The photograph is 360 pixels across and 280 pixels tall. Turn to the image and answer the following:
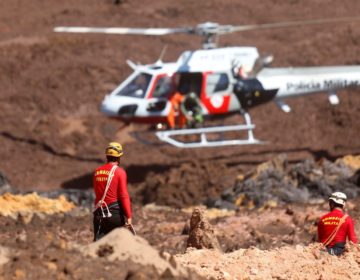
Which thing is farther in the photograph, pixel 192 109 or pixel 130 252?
pixel 192 109

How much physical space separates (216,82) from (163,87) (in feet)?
3.96

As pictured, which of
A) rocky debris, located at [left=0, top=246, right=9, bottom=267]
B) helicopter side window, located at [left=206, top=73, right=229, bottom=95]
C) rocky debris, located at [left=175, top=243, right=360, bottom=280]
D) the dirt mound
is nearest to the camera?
rocky debris, located at [left=0, top=246, right=9, bottom=267]

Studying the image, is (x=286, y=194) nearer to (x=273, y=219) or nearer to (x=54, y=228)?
(x=273, y=219)

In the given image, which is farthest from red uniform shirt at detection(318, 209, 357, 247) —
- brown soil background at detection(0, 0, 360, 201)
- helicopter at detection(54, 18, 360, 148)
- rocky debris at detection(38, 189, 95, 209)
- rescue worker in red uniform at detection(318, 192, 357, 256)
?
helicopter at detection(54, 18, 360, 148)

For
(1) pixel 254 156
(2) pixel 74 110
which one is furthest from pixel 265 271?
(2) pixel 74 110

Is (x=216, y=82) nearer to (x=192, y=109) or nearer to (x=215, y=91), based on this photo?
(x=215, y=91)

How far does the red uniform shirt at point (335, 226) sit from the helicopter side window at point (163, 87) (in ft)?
37.4

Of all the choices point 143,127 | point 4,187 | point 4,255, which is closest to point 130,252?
point 4,255

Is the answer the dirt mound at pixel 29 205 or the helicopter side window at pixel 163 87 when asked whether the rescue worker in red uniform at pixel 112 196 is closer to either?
the dirt mound at pixel 29 205

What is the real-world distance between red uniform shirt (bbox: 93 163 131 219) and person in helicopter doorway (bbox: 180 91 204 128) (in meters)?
11.7

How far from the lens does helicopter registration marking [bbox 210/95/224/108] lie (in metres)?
21.3

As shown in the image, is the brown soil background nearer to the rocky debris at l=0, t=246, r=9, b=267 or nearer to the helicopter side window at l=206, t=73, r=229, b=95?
the helicopter side window at l=206, t=73, r=229, b=95

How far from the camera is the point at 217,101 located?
70.0 feet

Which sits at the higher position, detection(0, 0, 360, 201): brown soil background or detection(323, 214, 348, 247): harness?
detection(0, 0, 360, 201): brown soil background
